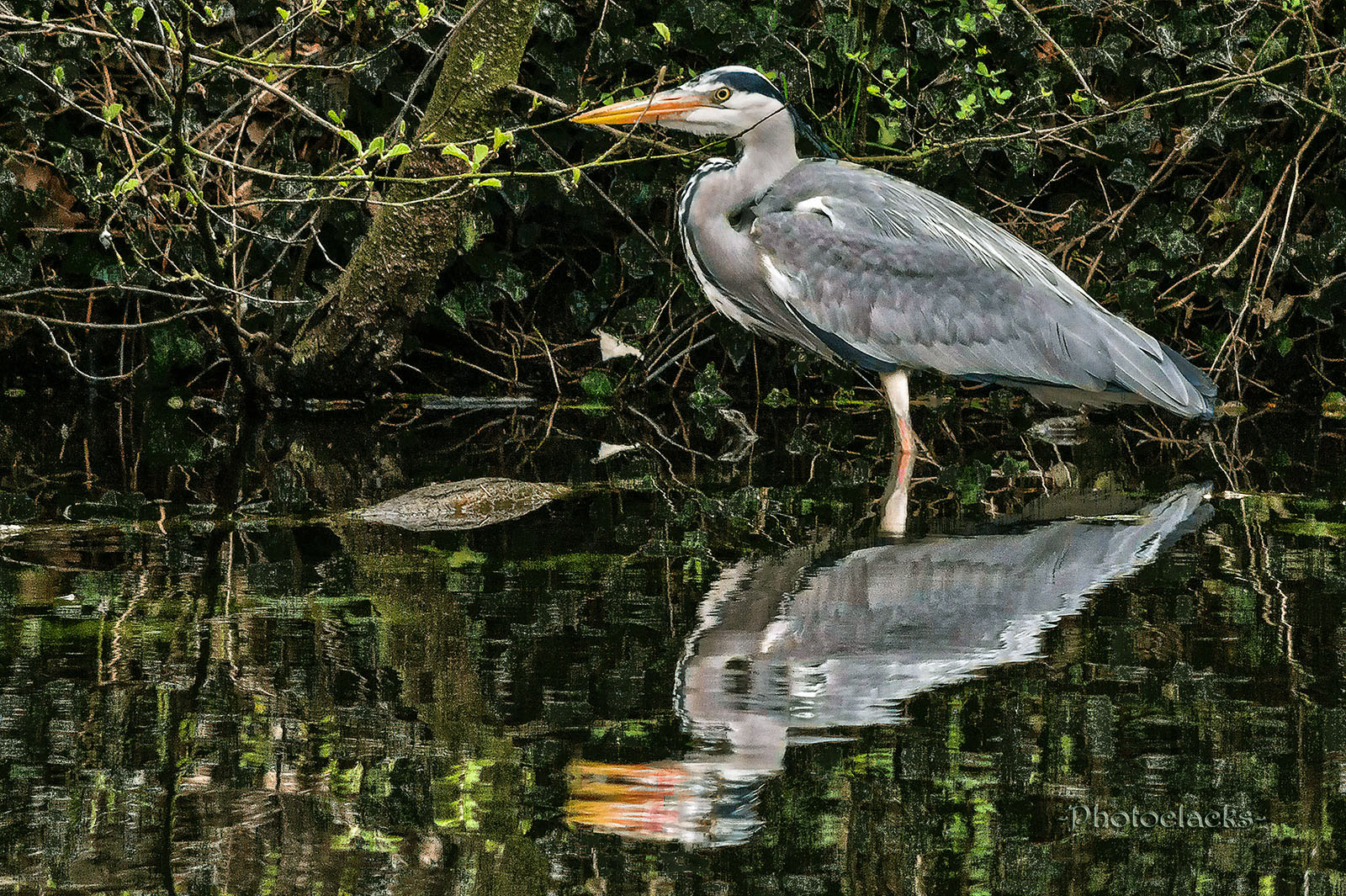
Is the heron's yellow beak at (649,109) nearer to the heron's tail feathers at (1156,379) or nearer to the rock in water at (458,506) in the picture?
the rock in water at (458,506)

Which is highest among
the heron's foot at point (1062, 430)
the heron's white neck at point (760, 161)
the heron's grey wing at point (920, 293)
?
the heron's white neck at point (760, 161)

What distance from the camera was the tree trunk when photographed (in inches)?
259

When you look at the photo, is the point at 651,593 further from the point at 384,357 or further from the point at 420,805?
the point at 384,357

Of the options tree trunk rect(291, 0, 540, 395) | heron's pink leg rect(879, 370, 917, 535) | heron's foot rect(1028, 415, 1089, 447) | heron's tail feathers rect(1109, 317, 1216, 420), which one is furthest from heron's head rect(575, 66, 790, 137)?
heron's foot rect(1028, 415, 1089, 447)

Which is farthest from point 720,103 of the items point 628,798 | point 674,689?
point 628,798

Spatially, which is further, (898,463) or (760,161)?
(760,161)

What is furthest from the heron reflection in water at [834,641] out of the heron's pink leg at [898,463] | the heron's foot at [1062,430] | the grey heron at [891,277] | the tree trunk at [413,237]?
the tree trunk at [413,237]

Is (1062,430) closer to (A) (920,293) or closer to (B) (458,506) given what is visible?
(A) (920,293)

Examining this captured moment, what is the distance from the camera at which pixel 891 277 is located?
5988 millimetres

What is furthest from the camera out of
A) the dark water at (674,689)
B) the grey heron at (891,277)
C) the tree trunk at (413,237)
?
the tree trunk at (413,237)

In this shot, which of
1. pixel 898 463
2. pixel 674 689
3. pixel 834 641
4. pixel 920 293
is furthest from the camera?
pixel 920 293

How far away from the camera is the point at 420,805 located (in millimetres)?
2141

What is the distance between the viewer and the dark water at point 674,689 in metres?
1.98

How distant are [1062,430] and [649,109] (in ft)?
7.93
